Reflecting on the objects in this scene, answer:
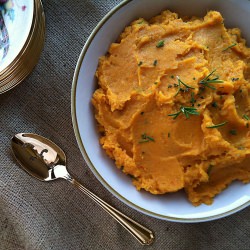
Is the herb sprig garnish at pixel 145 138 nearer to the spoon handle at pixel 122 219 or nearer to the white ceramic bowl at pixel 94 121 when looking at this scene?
the white ceramic bowl at pixel 94 121

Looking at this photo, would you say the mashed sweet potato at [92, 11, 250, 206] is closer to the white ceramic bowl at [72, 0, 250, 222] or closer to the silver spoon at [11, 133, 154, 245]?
the white ceramic bowl at [72, 0, 250, 222]

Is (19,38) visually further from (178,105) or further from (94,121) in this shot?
(178,105)

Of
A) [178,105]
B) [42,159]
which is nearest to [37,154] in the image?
[42,159]

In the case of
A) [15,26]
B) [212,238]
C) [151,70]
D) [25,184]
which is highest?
[15,26]

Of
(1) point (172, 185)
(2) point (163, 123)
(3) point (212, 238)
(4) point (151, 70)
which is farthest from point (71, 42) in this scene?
(3) point (212, 238)

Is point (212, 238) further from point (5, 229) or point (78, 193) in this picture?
point (5, 229)

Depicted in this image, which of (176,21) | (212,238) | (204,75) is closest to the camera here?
(204,75)

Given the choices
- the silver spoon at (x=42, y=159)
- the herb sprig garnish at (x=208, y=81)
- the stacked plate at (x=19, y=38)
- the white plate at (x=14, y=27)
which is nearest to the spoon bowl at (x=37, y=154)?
the silver spoon at (x=42, y=159)

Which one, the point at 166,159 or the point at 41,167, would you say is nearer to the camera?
the point at 166,159
